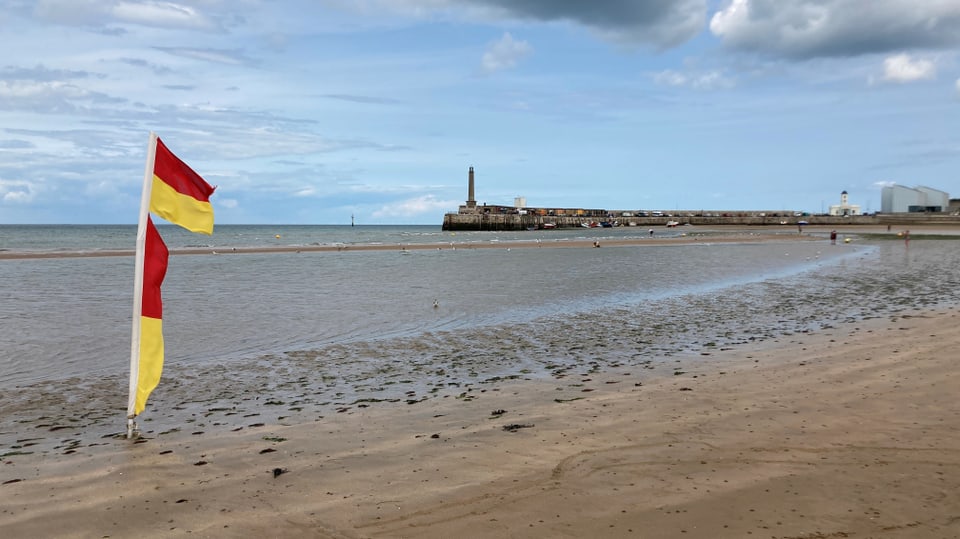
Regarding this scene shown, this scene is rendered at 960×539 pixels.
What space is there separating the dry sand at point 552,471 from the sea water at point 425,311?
4028 mm

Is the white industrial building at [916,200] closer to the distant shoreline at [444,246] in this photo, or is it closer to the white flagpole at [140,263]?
the distant shoreline at [444,246]

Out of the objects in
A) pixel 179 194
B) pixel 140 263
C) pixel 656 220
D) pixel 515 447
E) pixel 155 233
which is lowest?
pixel 515 447

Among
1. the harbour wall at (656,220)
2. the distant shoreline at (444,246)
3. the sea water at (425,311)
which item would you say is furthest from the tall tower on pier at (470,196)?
the sea water at (425,311)

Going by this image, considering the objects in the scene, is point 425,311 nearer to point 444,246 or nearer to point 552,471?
point 552,471

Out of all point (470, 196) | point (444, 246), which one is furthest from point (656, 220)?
point (444, 246)

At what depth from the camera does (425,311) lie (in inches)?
784

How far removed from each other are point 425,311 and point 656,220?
152 metres

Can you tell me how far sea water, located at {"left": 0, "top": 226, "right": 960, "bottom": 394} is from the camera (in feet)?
43.7

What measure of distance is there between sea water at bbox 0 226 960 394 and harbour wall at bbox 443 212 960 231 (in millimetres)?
109279

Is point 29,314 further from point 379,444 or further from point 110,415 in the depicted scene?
point 379,444

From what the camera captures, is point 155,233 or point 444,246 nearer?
point 155,233

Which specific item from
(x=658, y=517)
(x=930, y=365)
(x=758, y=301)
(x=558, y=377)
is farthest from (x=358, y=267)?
(x=658, y=517)

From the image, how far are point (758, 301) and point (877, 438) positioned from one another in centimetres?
1495

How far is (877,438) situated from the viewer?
22.3 feet
